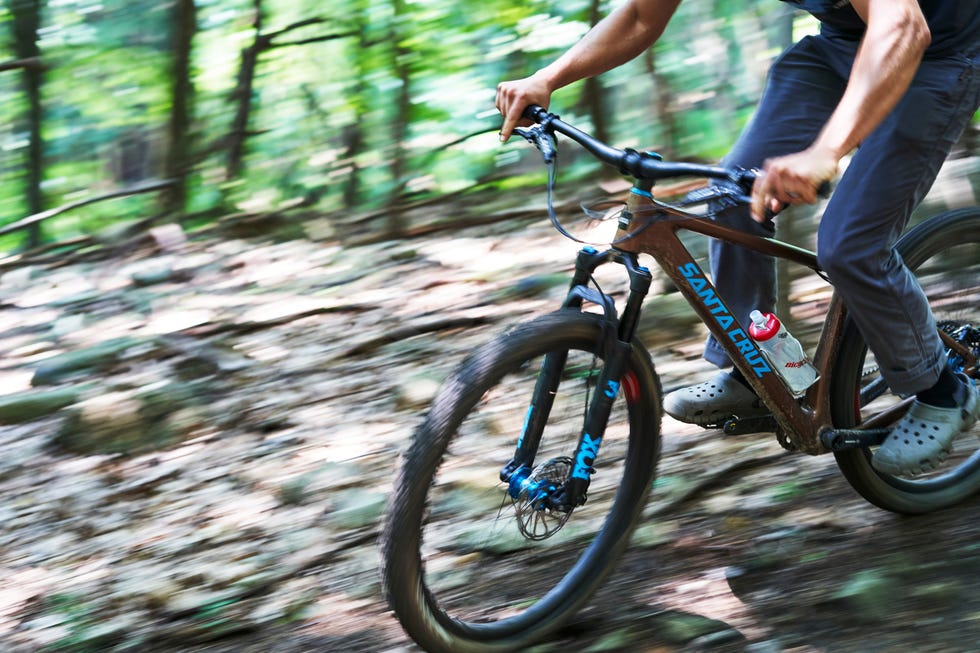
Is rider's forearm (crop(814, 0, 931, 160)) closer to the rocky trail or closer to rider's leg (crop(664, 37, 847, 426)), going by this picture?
rider's leg (crop(664, 37, 847, 426))

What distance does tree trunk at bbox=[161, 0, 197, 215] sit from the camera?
676cm

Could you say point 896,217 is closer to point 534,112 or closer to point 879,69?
point 879,69

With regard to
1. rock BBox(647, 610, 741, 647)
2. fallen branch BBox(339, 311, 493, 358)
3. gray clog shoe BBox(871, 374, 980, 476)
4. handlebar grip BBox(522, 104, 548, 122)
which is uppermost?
handlebar grip BBox(522, 104, 548, 122)

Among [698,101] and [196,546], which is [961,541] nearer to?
[196,546]

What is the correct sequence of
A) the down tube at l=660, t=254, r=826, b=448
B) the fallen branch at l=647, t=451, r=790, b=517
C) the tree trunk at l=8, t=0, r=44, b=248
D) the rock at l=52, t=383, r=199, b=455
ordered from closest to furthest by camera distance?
the down tube at l=660, t=254, r=826, b=448, the fallen branch at l=647, t=451, r=790, b=517, the rock at l=52, t=383, r=199, b=455, the tree trunk at l=8, t=0, r=44, b=248

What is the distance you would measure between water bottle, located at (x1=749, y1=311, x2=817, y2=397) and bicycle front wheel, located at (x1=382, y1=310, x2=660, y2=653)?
33 centimetres

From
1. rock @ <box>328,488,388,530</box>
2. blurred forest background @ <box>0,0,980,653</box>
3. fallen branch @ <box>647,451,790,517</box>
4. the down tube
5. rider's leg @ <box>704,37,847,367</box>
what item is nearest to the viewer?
the down tube

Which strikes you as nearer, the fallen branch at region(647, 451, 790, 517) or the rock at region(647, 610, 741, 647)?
the rock at region(647, 610, 741, 647)

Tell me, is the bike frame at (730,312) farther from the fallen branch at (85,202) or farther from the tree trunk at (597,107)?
the fallen branch at (85,202)

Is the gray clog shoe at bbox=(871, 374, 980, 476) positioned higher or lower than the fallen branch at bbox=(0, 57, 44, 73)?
lower

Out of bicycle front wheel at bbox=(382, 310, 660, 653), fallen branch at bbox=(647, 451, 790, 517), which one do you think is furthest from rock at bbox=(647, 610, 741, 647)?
fallen branch at bbox=(647, 451, 790, 517)

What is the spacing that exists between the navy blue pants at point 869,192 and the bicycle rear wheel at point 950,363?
0.16 metres

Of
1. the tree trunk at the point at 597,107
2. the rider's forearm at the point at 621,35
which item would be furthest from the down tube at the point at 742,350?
the tree trunk at the point at 597,107

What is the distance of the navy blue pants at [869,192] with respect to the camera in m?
2.65
